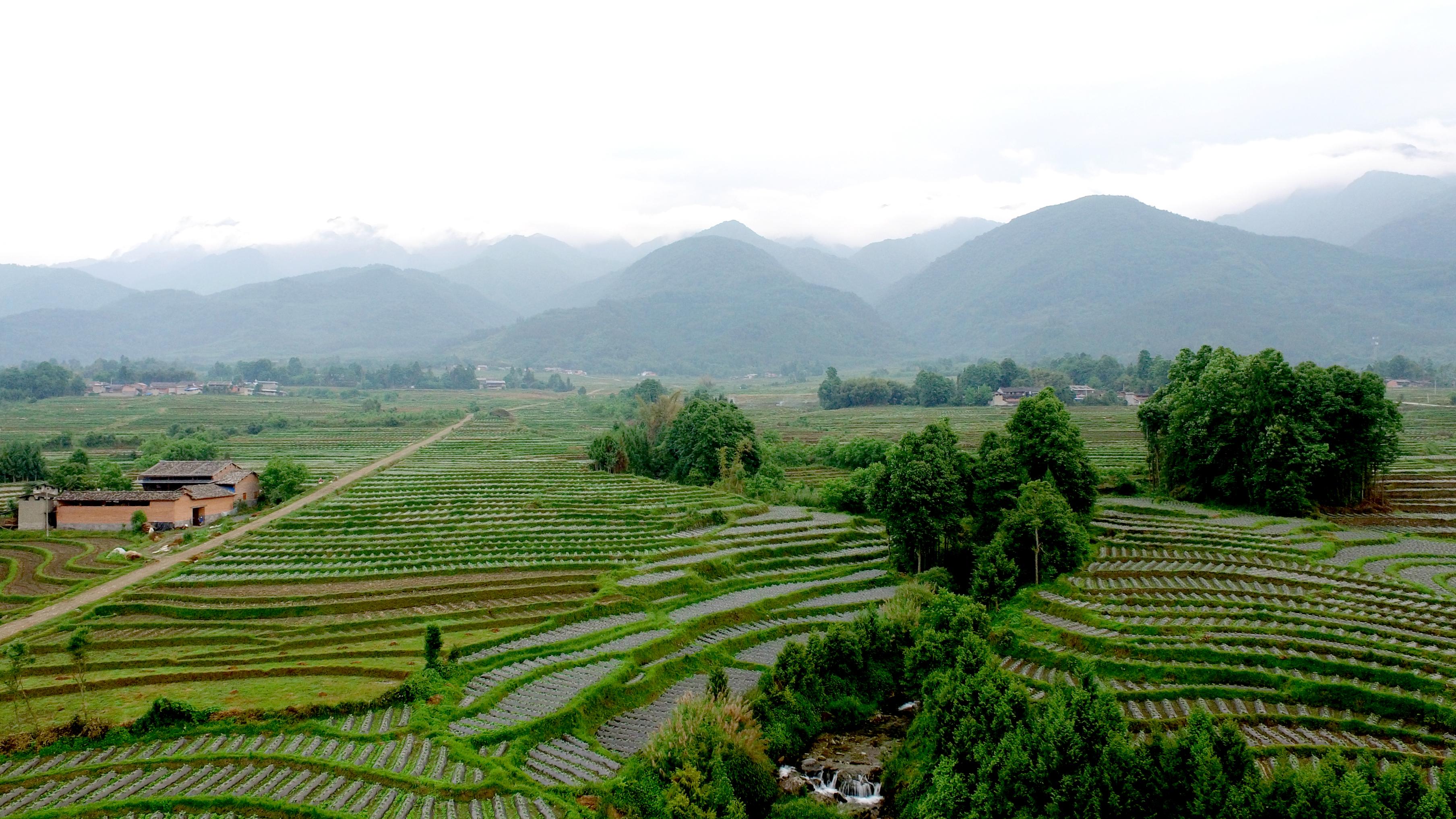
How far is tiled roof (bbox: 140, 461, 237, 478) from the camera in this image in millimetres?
56062

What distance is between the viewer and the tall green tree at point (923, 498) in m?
38.0

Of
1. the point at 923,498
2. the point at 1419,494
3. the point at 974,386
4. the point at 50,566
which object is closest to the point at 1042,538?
the point at 923,498

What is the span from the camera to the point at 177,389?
563 feet

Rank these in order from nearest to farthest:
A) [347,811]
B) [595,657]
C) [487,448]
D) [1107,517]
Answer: [347,811], [595,657], [1107,517], [487,448]

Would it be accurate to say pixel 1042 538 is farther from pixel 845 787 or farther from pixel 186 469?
pixel 186 469

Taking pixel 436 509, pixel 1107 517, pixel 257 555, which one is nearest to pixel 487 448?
pixel 436 509

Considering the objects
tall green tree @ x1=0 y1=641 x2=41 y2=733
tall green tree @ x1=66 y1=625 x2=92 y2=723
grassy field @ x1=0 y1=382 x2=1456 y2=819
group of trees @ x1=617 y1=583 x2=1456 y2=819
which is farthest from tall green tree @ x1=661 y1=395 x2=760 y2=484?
tall green tree @ x1=0 y1=641 x2=41 y2=733

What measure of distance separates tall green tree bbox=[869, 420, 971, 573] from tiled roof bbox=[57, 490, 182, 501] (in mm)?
42631

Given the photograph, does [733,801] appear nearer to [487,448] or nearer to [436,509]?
[436,509]

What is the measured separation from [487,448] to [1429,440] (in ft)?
298

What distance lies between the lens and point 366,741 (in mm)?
22000

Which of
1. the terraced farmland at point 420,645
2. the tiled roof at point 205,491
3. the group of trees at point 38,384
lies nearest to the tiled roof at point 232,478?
the tiled roof at point 205,491

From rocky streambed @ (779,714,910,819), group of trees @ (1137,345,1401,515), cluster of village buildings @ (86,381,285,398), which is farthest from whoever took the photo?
cluster of village buildings @ (86,381,285,398)

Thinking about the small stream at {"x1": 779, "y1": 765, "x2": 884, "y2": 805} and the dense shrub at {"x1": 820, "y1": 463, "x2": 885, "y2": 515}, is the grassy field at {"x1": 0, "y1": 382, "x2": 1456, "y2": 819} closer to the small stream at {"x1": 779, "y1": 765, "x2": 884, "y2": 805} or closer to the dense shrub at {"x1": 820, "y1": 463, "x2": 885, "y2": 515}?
the dense shrub at {"x1": 820, "y1": 463, "x2": 885, "y2": 515}
